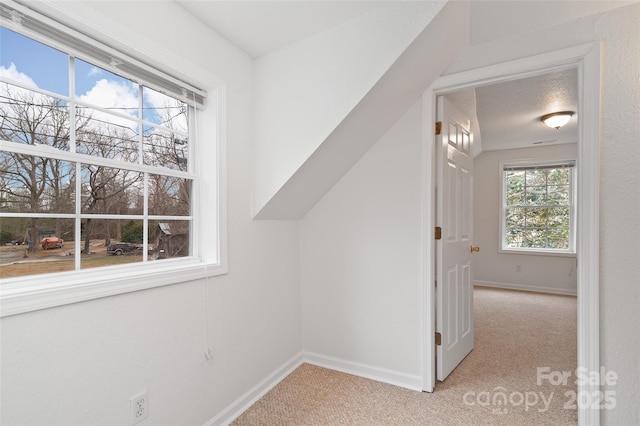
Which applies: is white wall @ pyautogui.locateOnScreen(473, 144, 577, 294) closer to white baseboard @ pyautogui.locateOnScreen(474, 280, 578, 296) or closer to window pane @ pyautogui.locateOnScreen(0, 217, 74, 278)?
→ white baseboard @ pyautogui.locateOnScreen(474, 280, 578, 296)

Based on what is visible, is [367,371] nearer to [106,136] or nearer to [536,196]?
[106,136]

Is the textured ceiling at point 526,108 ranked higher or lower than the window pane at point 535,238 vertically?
higher

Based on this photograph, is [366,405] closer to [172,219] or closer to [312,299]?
[312,299]

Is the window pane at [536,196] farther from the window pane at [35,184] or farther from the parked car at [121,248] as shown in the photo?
the window pane at [35,184]

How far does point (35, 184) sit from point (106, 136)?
347mm

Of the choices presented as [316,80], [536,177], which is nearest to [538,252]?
[536,177]

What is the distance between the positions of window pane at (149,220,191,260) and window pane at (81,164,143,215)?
0.15 metres

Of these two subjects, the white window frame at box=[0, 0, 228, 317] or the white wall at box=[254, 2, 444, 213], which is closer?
the white window frame at box=[0, 0, 228, 317]

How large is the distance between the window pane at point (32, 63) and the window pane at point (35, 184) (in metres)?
0.30

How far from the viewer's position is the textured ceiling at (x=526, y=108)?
266cm

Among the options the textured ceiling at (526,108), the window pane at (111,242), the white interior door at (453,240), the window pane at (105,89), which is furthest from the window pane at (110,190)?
the textured ceiling at (526,108)

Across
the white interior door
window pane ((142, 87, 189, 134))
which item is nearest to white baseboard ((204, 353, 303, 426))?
the white interior door

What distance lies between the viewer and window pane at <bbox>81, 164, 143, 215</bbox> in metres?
1.32

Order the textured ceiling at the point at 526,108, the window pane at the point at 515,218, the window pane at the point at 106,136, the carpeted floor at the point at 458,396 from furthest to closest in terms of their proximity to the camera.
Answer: the window pane at the point at 515,218 < the textured ceiling at the point at 526,108 < the carpeted floor at the point at 458,396 < the window pane at the point at 106,136
